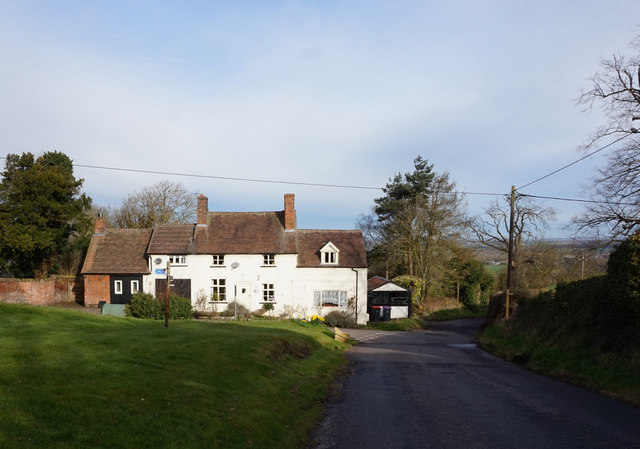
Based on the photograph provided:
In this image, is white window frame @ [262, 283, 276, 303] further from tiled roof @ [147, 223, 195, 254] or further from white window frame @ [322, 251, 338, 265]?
tiled roof @ [147, 223, 195, 254]

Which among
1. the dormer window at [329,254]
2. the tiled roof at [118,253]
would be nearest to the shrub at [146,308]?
the tiled roof at [118,253]

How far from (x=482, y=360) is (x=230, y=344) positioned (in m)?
12.8

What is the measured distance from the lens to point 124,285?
41938mm

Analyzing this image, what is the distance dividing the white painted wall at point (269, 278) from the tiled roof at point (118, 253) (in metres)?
1.86

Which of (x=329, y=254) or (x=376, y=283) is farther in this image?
(x=376, y=283)

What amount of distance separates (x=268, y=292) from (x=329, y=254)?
626 cm

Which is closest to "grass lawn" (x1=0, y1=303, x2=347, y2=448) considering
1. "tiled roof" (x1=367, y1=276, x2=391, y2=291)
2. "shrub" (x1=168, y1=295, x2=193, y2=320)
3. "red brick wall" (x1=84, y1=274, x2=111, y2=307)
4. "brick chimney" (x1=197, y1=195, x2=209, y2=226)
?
"shrub" (x1=168, y1=295, x2=193, y2=320)

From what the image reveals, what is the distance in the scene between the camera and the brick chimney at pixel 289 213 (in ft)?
143

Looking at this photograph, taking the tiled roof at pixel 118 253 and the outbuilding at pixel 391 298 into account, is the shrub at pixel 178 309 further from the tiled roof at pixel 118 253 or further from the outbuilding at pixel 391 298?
the outbuilding at pixel 391 298

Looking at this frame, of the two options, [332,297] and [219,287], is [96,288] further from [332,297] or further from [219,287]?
[332,297]

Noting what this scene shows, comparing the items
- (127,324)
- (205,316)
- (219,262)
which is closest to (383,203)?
(219,262)

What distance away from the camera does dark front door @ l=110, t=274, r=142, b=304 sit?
41844 mm

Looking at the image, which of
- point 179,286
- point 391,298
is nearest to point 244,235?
point 179,286

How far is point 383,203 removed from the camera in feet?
197
